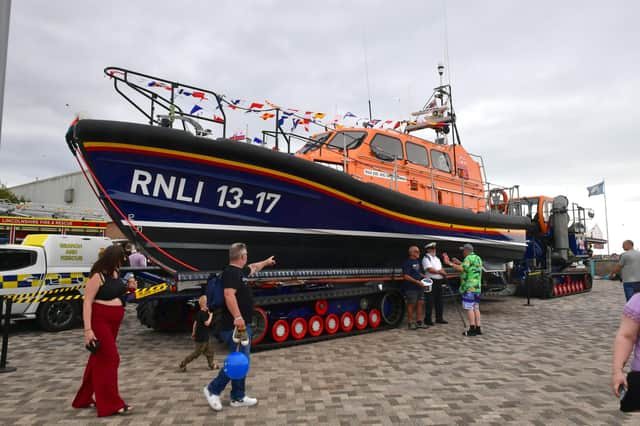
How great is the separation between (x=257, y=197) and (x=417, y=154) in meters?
4.06

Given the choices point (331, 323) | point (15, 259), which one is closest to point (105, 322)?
point (331, 323)

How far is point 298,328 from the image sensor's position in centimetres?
604

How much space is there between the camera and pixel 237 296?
341 cm

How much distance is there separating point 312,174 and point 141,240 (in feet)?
7.72

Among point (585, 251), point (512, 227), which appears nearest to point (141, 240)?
point (512, 227)

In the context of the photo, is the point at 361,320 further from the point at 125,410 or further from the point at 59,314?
the point at 59,314

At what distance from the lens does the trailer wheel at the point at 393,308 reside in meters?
7.35

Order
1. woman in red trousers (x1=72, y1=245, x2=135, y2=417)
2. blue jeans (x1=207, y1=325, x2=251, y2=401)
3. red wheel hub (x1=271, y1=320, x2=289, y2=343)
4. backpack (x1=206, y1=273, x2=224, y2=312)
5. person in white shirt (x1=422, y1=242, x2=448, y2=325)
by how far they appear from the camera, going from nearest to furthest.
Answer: woman in red trousers (x1=72, y1=245, x2=135, y2=417) < blue jeans (x1=207, y1=325, x2=251, y2=401) < backpack (x1=206, y1=273, x2=224, y2=312) < red wheel hub (x1=271, y1=320, x2=289, y2=343) < person in white shirt (x1=422, y1=242, x2=448, y2=325)

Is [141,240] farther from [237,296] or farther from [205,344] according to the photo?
[237,296]

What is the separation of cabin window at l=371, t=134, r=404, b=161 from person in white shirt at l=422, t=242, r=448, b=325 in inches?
69.5

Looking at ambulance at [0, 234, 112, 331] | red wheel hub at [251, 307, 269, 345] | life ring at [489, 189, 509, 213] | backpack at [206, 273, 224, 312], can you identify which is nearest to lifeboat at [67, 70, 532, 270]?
red wheel hub at [251, 307, 269, 345]

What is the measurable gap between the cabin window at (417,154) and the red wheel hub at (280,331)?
13.3 feet

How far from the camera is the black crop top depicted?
3.28m

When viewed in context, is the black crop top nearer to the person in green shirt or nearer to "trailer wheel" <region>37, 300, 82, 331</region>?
"trailer wheel" <region>37, 300, 82, 331</region>
